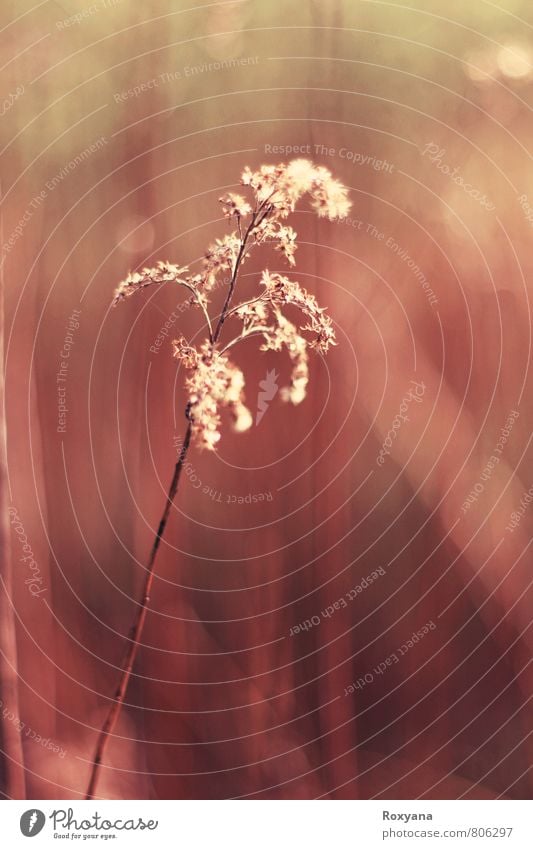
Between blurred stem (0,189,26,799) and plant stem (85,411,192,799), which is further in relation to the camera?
blurred stem (0,189,26,799)

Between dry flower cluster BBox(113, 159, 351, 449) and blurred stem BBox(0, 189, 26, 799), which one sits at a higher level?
dry flower cluster BBox(113, 159, 351, 449)

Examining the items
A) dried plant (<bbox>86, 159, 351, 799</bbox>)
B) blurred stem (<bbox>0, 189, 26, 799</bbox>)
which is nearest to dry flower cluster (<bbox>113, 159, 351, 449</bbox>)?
dried plant (<bbox>86, 159, 351, 799</bbox>)

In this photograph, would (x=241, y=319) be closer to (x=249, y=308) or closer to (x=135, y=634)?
(x=249, y=308)

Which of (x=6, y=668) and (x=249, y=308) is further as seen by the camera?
(x=6, y=668)

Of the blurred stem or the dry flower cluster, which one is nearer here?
the dry flower cluster

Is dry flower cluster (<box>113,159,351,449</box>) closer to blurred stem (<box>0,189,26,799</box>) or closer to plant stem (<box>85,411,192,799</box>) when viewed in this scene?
plant stem (<box>85,411,192,799</box>)

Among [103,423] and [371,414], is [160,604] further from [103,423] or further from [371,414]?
[371,414]

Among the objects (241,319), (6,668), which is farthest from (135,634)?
(241,319)

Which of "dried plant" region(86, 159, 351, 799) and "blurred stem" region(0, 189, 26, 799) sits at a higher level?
"dried plant" region(86, 159, 351, 799)
